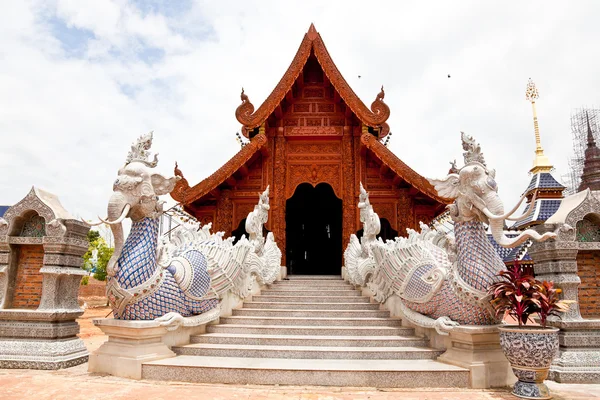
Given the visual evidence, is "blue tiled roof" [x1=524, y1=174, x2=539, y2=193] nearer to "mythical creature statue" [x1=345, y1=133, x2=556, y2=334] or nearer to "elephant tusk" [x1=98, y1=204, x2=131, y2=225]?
"mythical creature statue" [x1=345, y1=133, x2=556, y2=334]

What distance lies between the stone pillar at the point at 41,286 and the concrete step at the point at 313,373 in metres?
1.35

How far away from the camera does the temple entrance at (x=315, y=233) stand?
1227 cm

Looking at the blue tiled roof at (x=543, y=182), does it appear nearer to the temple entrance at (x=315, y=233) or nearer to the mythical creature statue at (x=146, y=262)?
the temple entrance at (x=315, y=233)

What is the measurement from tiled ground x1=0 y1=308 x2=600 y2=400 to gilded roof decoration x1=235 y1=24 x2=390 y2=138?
5676 mm

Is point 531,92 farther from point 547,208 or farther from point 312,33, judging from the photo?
point 312,33

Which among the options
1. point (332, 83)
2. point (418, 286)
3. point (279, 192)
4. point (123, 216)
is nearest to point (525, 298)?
point (418, 286)

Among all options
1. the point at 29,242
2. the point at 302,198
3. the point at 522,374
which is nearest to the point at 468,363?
the point at 522,374

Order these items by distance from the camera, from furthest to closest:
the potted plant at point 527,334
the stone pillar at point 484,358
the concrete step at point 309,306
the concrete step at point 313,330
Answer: the concrete step at point 309,306, the concrete step at point 313,330, the stone pillar at point 484,358, the potted plant at point 527,334

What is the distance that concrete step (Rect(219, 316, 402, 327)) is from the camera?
4.47 m

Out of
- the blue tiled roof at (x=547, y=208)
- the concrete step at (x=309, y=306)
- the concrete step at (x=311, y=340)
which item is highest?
the blue tiled roof at (x=547, y=208)

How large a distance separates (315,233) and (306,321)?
335 inches

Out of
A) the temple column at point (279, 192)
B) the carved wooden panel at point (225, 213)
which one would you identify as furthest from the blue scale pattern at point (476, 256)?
the carved wooden panel at point (225, 213)

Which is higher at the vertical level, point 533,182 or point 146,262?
point 533,182

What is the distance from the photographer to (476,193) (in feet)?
10.8
